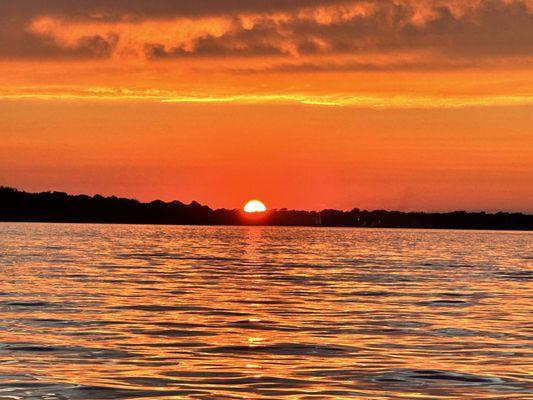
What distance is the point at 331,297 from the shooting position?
47.9 meters

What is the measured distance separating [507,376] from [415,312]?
650 inches

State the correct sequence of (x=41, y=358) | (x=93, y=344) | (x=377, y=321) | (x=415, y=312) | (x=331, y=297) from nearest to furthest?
(x=41, y=358), (x=93, y=344), (x=377, y=321), (x=415, y=312), (x=331, y=297)

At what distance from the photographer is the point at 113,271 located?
219 feet

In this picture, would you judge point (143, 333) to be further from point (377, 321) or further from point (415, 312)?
point (415, 312)

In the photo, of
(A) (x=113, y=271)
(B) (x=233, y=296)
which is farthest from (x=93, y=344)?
(A) (x=113, y=271)

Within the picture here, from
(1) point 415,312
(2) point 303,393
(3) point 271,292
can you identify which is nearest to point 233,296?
(3) point 271,292

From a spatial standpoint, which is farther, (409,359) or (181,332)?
(181,332)

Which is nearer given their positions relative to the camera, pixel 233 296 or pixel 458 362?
pixel 458 362

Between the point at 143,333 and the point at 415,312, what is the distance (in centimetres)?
1305

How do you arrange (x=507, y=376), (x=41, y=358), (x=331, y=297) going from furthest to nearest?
(x=331, y=297), (x=41, y=358), (x=507, y=376)

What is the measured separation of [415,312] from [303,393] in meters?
19.8

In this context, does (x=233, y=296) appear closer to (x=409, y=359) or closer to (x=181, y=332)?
(x=181, y=332)

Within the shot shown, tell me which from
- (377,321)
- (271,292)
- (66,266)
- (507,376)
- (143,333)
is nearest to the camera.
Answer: (507,376)

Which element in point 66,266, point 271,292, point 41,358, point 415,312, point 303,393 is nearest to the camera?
point 303,393
